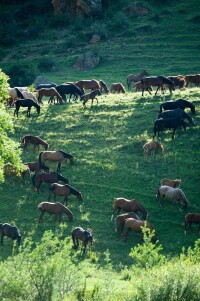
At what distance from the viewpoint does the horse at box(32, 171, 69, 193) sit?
41750mm

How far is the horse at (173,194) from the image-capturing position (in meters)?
39.6

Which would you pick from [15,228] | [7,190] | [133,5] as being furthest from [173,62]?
[15,228]

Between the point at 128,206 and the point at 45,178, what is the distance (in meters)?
5.30

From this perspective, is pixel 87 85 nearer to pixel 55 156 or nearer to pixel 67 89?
pixel 67 89

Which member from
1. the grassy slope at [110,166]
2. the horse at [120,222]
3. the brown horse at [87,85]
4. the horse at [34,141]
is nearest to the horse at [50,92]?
the grassy slope at [110,166]

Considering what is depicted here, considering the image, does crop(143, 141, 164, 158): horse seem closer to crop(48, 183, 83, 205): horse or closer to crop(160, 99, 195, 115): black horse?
crop(160, 99, 195, 115): black horse

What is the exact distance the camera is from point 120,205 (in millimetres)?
39156

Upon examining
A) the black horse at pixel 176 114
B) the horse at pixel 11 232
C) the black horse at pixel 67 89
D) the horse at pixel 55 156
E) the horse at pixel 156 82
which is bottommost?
the horse at pixel 11 232

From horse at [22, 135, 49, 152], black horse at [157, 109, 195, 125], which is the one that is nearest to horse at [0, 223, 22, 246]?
horse at [22, 135, 49, 152]

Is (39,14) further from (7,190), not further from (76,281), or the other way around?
(76,281)

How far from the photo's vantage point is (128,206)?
39.0 metres

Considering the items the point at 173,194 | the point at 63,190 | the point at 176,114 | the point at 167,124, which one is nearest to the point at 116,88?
the point at 176,114

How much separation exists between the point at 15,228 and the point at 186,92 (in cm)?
2161

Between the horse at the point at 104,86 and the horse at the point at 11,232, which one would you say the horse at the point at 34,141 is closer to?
the horse at the point at 11,232
